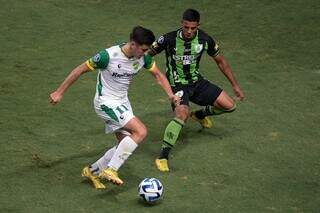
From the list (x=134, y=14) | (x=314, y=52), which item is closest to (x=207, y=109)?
(x=314, y=52)

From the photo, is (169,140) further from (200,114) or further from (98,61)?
(98,61)

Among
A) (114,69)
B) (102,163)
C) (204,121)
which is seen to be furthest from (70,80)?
(204,121)

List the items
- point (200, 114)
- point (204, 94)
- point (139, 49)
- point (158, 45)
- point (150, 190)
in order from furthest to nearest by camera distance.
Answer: point (200, 114) → point (204, 94) → point (158, 45) → point (139, 49) → point (150, 190)

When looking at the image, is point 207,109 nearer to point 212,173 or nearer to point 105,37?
point 212,173

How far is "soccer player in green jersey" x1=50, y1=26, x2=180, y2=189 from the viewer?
8.23m

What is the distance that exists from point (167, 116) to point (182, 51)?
63.7 inches

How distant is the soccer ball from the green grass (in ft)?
0.48

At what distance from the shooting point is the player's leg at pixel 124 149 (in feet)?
A: 26.7

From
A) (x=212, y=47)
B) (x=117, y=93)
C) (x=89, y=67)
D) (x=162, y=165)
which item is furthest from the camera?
(x=212, y=47)

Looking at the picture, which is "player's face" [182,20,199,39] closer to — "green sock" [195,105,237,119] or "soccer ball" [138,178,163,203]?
"green sock" [195,105,237,119]

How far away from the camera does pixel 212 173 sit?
9094 millimetres

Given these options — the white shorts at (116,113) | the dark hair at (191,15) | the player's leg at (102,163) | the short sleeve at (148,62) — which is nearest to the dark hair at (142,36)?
the short sleeve at (148,62)

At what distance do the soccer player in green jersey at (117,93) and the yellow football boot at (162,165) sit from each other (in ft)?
2.55

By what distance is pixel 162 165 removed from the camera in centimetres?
920
